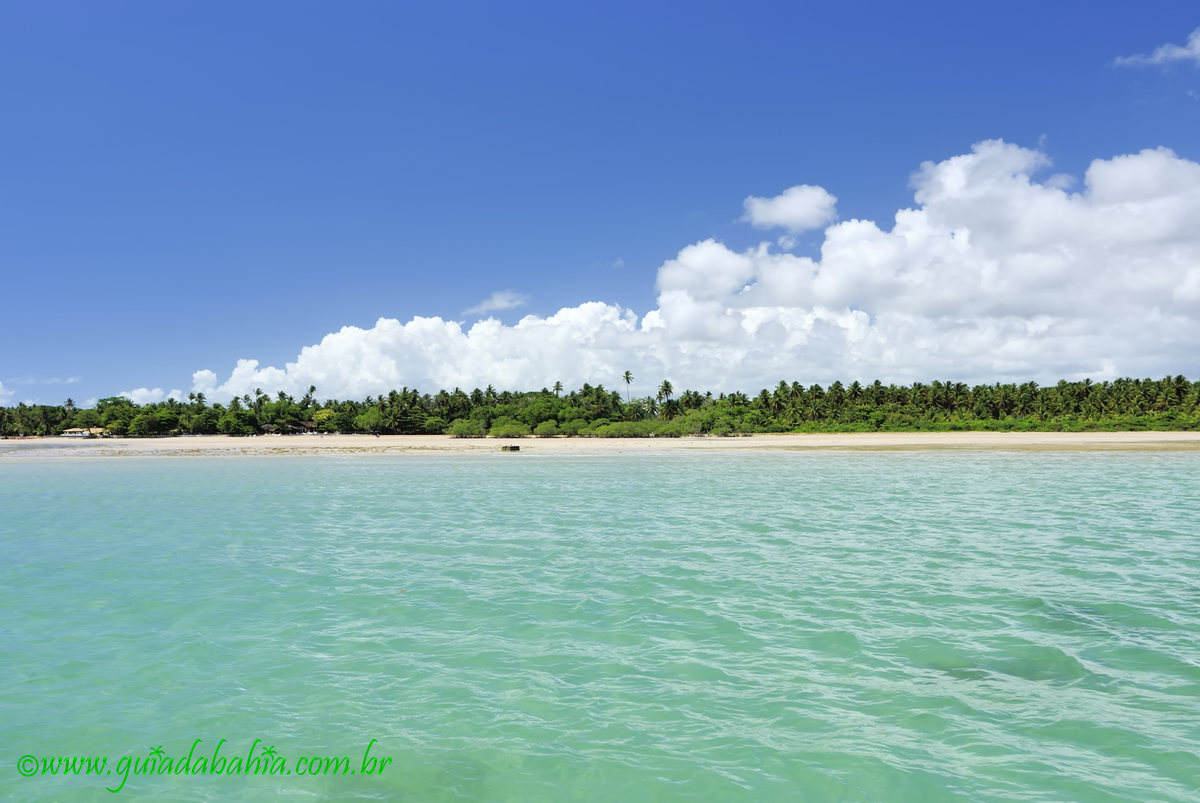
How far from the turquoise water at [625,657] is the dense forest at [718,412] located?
85816 mm

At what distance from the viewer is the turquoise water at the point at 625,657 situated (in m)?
6.64

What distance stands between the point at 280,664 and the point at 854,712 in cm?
795

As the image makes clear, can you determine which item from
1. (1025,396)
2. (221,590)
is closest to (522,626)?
(221,590)

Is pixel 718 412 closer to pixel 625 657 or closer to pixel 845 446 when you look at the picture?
pixel 845 446

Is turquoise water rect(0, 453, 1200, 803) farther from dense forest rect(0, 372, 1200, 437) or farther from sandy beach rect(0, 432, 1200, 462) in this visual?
dense forest rect(0, 372, 1200, 437)

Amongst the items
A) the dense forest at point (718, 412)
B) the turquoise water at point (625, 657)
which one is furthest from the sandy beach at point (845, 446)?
the turquoise water at point (625, 657)

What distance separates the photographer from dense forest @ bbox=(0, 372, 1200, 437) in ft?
342

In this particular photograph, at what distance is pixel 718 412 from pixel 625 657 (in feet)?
346

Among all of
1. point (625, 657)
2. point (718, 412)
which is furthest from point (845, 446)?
point (625, 657)

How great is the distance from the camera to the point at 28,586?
14.9 metres

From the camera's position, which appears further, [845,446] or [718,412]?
[718,412]

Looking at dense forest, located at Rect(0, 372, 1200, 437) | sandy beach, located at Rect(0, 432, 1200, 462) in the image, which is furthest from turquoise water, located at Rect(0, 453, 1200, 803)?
dense forest, located at Rect(0, 372, 1200, 437)

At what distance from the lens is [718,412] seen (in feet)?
372

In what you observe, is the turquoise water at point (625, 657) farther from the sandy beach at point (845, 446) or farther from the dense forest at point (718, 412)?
the dense forest at point (718, 412)
